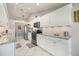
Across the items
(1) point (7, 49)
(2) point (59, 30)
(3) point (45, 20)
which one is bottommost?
(1) point (7, 49)

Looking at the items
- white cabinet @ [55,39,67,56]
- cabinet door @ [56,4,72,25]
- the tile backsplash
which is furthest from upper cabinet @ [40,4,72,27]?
white cabinet @ [55,39,67,56]

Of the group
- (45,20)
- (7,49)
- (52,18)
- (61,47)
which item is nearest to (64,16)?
(52,18)

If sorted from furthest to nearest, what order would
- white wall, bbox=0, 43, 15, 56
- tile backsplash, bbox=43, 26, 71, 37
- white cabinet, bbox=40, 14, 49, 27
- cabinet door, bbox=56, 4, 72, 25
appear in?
white cabinet, bbox=40, 14, 49, 27, tile backsplash, bbox=43, 26, 71, 37, cabinet door, bbox=56, 4, 72, 25, white wall, bbox=0, 43, 15, 56

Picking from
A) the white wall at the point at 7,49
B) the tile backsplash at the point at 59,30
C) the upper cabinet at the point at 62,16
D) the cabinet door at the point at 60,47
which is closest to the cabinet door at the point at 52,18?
the upper cabinet at the point at 62,16

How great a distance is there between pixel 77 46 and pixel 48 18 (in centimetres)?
203

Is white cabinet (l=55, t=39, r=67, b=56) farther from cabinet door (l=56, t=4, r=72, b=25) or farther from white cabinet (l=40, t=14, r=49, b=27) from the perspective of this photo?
white cabinet (l=40, t=14, r=49, b=27)

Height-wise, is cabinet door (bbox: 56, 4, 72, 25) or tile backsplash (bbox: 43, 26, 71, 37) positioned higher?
cabinet door (bbox: 56, 4, 72, 25)

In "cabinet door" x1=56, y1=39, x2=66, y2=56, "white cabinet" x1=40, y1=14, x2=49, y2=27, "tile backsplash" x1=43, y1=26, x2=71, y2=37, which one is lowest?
"cabinet door" x1=56, y1=39, x2=66, y2=56

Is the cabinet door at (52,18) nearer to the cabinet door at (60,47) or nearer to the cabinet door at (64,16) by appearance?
the cabinet door at (64,16)

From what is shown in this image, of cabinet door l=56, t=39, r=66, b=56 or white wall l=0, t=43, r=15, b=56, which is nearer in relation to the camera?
white wall l=0, t=43, r=15, b=56

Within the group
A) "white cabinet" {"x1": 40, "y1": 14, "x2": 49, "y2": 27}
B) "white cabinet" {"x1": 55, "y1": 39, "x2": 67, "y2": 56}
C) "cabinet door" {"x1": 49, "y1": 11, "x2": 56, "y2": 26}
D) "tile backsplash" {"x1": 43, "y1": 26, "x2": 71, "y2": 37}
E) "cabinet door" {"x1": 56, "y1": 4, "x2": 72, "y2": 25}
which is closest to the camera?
"white cabinet" {"x1": 55, "y1": 39, "x2": 67, "y2": 56}

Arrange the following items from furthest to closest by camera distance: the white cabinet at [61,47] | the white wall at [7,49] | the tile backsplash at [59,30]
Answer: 1. the tile backsplash at [59,30]
2. the white cabinet at [61,47]
3. the white wall at [7,49]

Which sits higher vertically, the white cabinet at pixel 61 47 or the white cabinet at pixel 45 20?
the white cabinet at pixel 45 20

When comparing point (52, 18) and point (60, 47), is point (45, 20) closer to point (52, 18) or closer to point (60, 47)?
point (52, 18)
